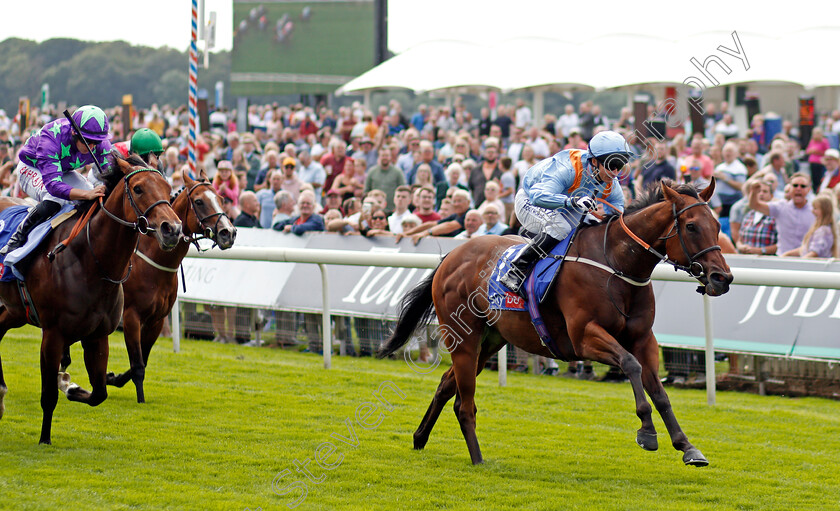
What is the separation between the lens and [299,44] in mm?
25828

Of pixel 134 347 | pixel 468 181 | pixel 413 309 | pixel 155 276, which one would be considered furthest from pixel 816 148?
pixel 134 347

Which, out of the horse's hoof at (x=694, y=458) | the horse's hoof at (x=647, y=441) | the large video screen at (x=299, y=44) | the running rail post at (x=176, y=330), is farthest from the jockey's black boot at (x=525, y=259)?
the large video screen at (x=299, y=44)

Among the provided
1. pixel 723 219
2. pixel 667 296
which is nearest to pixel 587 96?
pixel 723 219

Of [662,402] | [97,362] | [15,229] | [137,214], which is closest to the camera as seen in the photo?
[662,402]

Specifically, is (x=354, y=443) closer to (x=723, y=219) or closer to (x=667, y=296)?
(x=667, y=296)

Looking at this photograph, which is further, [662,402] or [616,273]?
[616,273]

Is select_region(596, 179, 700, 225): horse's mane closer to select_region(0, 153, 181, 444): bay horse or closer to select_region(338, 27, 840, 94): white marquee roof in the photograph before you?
select_region(0, 153, 181, 444): bay horse

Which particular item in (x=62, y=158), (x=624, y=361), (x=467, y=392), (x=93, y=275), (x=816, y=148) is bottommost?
(x=467, y=392)

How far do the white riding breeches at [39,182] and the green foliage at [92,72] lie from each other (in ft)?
59.8

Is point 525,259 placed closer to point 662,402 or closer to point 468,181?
point 662,402

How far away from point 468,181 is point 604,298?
24.7 ft

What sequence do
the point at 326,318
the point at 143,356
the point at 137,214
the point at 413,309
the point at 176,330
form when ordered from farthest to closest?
1. the point at 176,330
2. the point at 326,318
3. the point at 143,356
4. the point at 413,309
5. the point at 137,214

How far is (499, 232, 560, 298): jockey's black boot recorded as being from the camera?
5461 millimetres

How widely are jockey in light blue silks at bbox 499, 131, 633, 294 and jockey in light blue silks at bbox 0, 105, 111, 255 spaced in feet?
7.60
